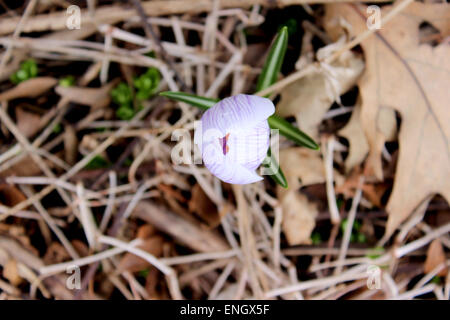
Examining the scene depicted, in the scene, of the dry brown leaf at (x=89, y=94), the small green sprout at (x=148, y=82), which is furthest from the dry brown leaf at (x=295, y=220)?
the dry brown leaf at (x=89, y=94)

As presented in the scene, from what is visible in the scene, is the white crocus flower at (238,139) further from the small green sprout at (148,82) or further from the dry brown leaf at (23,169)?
the dry brown leaf at (23,169)

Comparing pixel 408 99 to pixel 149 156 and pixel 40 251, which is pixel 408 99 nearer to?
pixel 149 156

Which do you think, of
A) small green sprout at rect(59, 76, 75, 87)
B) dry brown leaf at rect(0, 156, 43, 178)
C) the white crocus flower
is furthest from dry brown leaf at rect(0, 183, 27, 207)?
the white crocus flower

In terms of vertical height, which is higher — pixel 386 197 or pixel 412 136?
pixel 412 136

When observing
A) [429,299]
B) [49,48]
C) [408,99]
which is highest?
[49,48]

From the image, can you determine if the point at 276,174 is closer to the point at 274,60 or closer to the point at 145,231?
the point at 274,60

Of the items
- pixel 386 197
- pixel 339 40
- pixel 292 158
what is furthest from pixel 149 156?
pixel 386 197

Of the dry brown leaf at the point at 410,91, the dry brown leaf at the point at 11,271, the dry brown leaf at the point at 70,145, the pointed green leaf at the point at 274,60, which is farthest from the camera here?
the dry brown leaf at the point at 70,145
